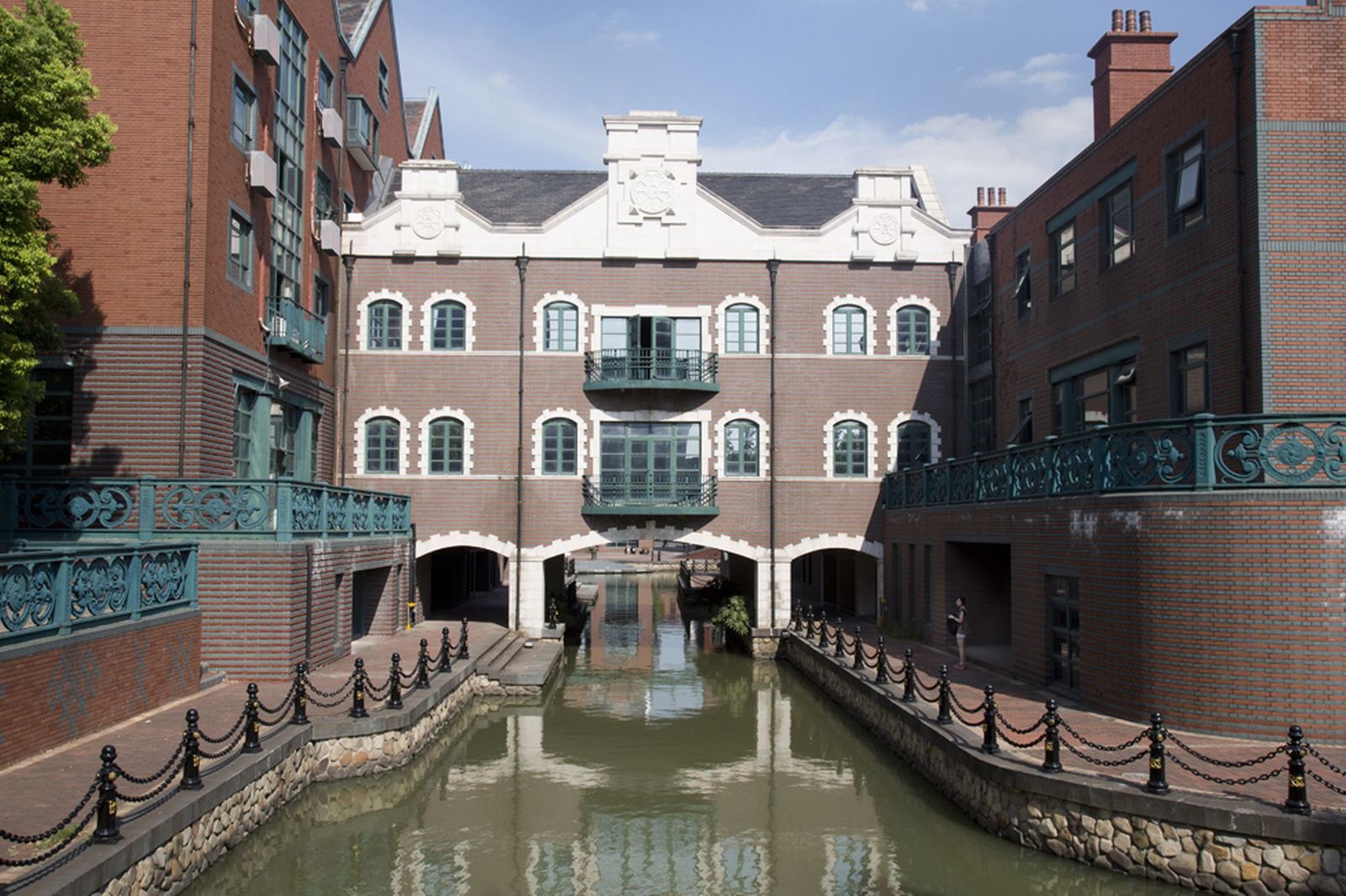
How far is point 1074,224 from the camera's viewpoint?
21.5 meters

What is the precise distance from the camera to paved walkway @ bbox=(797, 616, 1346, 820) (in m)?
10.3

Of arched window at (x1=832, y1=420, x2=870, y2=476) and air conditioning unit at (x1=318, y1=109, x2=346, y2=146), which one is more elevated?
air conditioning unit at (x1=318, y1=109, x2=346, y2=146)

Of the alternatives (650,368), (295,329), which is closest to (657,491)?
(650,368)

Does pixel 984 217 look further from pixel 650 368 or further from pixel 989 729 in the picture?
pixel 989 729

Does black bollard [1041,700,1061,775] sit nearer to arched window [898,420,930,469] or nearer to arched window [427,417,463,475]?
arched window [898,420,930,469]

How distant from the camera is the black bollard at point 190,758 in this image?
33.8 feet

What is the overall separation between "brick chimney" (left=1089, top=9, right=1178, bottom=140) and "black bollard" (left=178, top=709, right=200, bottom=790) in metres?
19.3

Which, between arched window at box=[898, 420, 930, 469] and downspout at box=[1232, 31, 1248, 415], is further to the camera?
arched window at box=[898, 420, 930, 469]

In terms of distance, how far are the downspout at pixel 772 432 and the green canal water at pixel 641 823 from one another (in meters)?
6.92

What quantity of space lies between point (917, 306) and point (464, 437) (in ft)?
41.0

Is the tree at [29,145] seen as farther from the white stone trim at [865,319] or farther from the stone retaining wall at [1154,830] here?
the white stone trim at [865,319]

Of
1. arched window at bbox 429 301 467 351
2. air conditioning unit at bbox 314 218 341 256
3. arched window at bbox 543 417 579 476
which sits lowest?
arched window at bbox 543 417 579 476

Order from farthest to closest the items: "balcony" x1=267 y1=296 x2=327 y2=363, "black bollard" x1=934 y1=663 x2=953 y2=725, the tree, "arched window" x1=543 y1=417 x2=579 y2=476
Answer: "arched window" x1=543 y1=417 x2=579 y2=476 → "balcony" x1=267 y1=296 x2=327 y2=363 → "black bollard" x1=934 y1=663 x2=953 y2=725 → the tree

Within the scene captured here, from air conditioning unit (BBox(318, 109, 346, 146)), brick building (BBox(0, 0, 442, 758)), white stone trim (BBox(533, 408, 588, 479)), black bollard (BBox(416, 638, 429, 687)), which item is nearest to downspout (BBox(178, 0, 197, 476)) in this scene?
brick building (BBox(0, 0, 442, 758))
